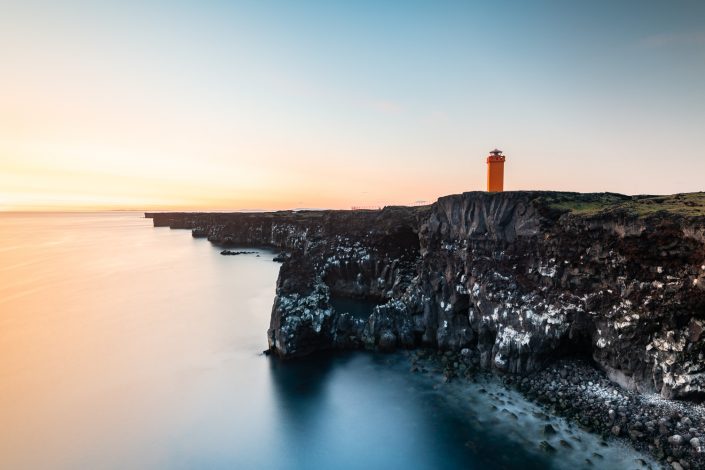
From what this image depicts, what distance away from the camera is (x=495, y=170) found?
4422cm

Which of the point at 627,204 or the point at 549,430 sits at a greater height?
the point at 627,204

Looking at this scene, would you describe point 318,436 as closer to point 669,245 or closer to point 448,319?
point 448,319

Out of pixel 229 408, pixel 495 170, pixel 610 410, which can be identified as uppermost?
pixel 495 170

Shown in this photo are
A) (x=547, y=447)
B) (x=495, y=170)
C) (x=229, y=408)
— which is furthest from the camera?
(x=495, y=170)

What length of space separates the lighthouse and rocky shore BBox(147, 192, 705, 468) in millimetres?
12505

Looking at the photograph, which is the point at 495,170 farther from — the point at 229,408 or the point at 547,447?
the point at 229,408

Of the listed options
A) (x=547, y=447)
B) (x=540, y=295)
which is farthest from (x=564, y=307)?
(x=547, y=447)

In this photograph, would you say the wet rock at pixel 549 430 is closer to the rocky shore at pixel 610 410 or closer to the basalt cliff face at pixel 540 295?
the rocky shore at pixel 610 410

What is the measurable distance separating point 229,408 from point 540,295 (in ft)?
75.4

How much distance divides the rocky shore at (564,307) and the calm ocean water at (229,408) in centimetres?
240

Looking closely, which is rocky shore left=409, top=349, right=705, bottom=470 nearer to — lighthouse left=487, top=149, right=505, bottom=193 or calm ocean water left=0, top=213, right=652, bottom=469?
calm ocean water left=0, top=213, right=652, bottom=469

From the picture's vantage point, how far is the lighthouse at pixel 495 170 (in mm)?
43906

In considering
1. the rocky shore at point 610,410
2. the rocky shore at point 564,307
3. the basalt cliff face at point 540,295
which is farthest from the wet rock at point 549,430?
the basalt cliff face at point 540,295

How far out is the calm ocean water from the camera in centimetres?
1891
